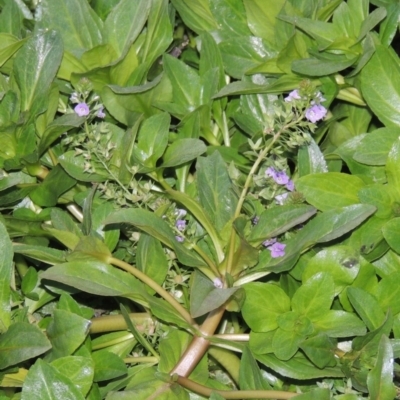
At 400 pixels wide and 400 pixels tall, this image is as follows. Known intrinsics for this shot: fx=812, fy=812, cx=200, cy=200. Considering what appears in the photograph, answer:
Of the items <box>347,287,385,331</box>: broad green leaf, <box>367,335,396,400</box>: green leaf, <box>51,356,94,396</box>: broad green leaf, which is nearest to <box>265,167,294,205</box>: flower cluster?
<box>347,287,385,331</box>: broad green leaf

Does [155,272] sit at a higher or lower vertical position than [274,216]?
lower

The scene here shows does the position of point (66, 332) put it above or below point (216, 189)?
below

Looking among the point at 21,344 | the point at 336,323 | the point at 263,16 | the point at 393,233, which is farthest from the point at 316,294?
the point at 263,16

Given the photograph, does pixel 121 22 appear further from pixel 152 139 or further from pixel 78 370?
pixel 78 370

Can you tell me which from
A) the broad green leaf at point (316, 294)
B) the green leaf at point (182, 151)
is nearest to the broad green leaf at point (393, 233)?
the broad green leaf at point (316, 294)

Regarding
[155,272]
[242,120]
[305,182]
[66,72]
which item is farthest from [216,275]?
[66,72]

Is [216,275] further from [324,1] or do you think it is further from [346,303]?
[324,1]

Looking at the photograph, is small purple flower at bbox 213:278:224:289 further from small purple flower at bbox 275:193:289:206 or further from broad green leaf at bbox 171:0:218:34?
broad green leaf at bbox 171:0:218:34
